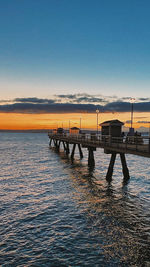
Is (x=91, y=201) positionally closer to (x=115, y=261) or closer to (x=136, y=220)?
(x=136, y=220)

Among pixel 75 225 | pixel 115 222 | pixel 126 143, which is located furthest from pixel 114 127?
pixel 75 225

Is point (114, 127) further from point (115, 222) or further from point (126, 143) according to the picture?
point (115, 222)

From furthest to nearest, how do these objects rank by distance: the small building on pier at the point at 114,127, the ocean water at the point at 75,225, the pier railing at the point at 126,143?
the small building on pier at the point at 114,127 < the pier railing at the point at 126,143 < the ocean water at the point at 75,225

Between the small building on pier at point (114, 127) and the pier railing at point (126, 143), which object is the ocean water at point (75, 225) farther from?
the small building on pier at point (114, 127)

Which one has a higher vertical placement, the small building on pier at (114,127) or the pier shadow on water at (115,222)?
the small building on pier at (114,127)

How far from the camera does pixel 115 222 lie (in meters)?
11.7

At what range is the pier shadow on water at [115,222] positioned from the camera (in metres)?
8.64

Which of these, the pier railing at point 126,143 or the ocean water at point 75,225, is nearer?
the ocean water at point 75,225

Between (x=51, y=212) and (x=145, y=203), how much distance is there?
6.50 meters

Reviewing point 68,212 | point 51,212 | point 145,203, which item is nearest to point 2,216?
point 51,212

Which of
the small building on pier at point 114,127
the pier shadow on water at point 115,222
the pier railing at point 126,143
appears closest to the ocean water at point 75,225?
the pier shadow on water at point 115,222

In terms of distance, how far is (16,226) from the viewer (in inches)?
446

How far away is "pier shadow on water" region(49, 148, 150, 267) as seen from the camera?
8.64 m

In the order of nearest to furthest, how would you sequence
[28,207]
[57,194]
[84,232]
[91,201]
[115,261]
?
1. [115,261]
2. [84,232]
3. [28,207]
4. [91,201]
5. [57,194]
